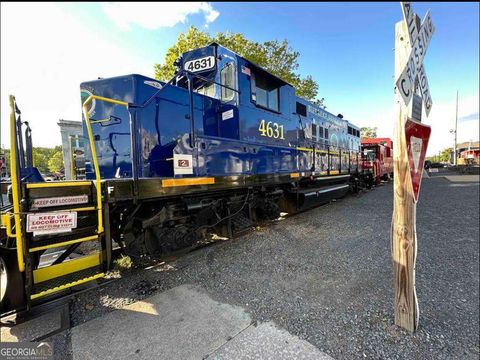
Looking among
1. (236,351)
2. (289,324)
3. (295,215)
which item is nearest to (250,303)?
(289,324)

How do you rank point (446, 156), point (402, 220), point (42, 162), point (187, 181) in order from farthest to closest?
point (446, 156) → point (42, 162) → point (187, 181) → point (402, 220)

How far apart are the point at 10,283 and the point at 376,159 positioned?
63.7 feet

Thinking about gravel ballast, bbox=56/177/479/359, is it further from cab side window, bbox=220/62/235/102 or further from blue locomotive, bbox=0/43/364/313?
cab side window, bbox=220/62/235/102

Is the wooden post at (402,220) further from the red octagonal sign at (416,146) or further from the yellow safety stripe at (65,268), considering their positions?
the yellow safety stripe at (65,268)

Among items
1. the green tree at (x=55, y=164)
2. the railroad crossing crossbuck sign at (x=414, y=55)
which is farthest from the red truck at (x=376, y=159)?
the green tree at (x=55, y=164)

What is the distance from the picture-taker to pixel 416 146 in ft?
7.77

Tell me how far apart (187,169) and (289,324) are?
246 centimetres

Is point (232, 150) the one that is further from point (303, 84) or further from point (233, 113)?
point (303, 84)

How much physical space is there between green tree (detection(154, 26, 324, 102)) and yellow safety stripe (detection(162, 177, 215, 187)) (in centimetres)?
1092

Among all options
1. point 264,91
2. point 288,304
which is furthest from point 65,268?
point 264,91

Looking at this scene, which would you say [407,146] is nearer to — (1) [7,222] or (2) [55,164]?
(1) [7,222]

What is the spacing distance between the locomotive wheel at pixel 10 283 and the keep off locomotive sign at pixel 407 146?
355cm

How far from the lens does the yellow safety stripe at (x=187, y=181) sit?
3.68 metres

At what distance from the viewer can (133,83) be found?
382 cm
